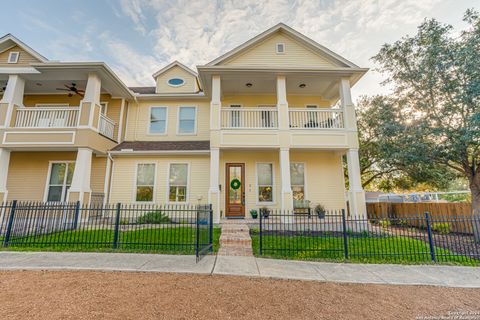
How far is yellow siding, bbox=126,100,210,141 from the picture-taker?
486 inches

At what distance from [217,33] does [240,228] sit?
10778mm

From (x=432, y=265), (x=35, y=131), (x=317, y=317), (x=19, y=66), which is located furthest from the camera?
(x=19, y=66)

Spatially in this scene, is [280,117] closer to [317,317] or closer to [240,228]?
[240,228]

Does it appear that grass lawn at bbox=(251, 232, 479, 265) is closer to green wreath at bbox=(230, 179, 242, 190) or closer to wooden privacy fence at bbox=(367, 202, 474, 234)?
wooden privacy fence at bbox=(367, 202, 474, 234)

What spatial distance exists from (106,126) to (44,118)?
2648 mm

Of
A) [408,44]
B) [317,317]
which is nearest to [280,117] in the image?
[408,44]

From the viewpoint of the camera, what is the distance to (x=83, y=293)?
354cm

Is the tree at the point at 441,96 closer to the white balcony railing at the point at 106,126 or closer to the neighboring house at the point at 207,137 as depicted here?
the neighboring house at the point at 207,137

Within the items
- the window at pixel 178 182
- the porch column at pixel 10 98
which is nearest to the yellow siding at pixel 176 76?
the window at pixel 178 182

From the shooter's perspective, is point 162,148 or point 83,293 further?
point 162,148

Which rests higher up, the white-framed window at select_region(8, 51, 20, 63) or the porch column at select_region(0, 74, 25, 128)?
the white-framed window at select_region(8, 51, 20, 63)

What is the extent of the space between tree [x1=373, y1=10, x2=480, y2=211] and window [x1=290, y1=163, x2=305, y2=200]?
14.7ft

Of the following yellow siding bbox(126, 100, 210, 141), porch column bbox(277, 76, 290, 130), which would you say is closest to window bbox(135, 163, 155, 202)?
yellow siding bbox(126, 100, 210, 141)

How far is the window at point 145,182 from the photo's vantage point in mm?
10883
